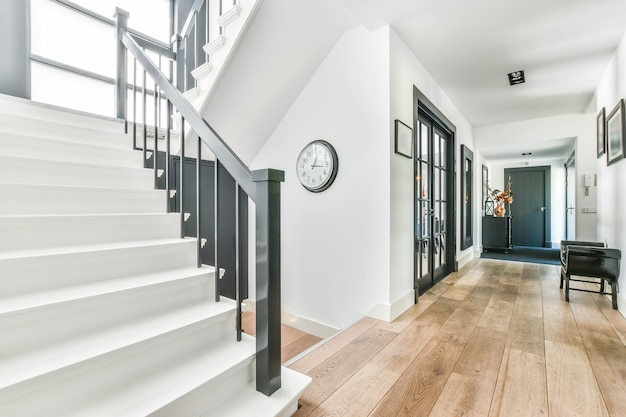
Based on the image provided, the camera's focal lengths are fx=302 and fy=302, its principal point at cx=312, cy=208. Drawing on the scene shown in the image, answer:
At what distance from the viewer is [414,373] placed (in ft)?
5.53

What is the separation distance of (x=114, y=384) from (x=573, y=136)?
20.6 feet

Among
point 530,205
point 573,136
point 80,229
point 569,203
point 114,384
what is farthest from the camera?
point 530,205

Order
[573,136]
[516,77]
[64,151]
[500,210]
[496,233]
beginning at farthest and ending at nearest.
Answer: [500,210] < [496,233] < [573,136] < [516,77] < [64,151]

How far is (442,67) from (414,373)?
3.03m

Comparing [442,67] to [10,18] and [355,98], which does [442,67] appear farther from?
[10,18]

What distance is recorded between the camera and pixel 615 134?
2.90 metres

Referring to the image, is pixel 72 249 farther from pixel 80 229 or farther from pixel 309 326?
pixel 309 326

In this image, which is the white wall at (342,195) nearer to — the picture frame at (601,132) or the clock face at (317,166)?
the clock face at (317,166)

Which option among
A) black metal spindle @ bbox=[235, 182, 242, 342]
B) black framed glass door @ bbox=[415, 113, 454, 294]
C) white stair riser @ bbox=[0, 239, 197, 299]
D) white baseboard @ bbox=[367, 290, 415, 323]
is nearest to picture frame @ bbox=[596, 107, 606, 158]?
Result: black framed glass door @ bbox=[415, 113, 454, 294]

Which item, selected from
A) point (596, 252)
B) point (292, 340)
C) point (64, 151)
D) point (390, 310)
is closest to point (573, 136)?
point (596, 252)

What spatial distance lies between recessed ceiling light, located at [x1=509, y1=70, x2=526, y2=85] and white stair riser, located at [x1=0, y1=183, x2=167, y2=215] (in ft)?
12.4

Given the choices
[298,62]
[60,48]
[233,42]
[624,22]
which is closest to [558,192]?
[624,22]

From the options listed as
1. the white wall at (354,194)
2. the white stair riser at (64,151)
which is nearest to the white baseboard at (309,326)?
the white wall at (354,194)

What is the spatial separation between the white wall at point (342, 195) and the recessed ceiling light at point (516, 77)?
1875 millimetres
